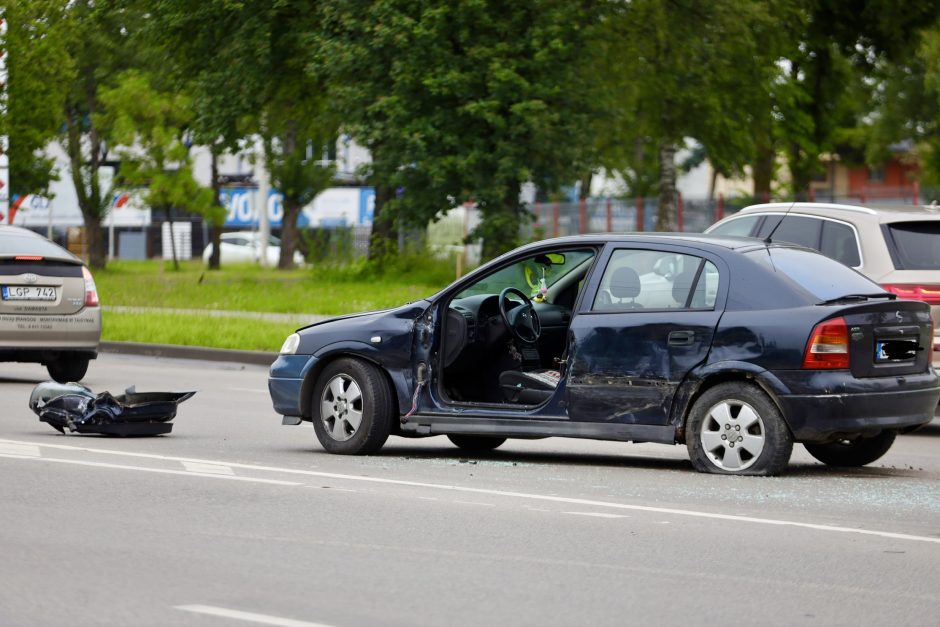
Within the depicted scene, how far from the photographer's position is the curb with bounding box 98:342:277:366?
21234mm

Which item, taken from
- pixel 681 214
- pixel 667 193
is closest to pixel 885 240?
pixel 667 193

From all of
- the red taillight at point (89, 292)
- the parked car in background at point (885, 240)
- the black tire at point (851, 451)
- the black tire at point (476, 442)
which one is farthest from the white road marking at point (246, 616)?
the red taillight at point (89, 292)

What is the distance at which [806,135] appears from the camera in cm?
4425

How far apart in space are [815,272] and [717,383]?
95 cm

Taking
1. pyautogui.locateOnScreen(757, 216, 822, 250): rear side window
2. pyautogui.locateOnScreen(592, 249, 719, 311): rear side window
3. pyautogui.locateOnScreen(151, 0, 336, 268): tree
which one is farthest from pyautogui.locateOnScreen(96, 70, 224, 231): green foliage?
pyautogui.locateOnScreen(592, 249, 719, 311): rear side window

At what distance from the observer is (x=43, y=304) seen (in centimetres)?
1669

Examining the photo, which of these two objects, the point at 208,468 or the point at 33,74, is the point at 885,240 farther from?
the point at 33,74

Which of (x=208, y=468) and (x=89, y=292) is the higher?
(x=89, y=292)

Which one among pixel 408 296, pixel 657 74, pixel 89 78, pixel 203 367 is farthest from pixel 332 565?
pixel 89 78

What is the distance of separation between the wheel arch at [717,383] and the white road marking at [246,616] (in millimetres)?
4387

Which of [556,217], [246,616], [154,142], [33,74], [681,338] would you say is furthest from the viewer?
[154,142]

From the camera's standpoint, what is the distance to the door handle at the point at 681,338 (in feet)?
32.7

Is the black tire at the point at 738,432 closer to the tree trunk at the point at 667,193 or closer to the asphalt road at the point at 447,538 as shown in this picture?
the asphalt road at the point at 447,538

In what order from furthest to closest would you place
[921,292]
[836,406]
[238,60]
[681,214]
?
[681,214] → [238,60] → [921,292] → [836,406]
